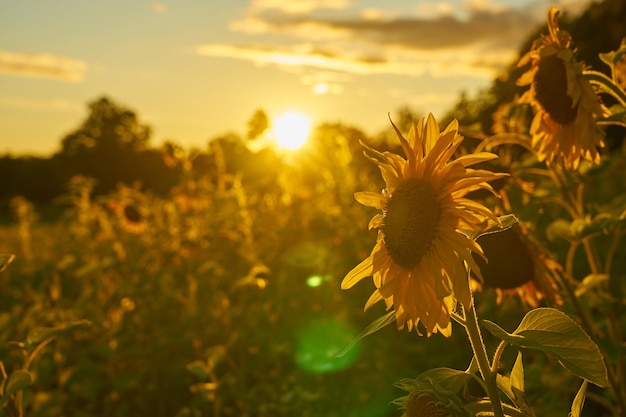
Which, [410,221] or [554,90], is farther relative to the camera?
[554,90]

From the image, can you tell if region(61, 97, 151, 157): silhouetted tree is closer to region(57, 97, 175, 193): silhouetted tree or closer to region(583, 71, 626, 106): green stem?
region(57, 97, 175, 193): silhouetted tree

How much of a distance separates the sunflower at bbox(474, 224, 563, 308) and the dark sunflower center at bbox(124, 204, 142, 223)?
4903mm

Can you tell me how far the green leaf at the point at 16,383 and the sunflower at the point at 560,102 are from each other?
160cm

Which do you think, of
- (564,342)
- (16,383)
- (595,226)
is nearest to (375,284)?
(564,342)

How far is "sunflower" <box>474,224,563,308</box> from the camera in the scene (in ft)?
6.82

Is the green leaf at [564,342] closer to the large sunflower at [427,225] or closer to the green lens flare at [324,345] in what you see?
the large sunflower at [427,225]

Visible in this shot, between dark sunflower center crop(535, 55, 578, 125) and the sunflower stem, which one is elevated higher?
dark sunflower center crop(535, 55, 578, 125)

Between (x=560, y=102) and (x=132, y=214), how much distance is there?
16.8ft

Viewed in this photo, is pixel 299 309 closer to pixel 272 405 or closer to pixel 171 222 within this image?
pixel 272 405

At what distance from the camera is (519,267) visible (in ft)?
6.91

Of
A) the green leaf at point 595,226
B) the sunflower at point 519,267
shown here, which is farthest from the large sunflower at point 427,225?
the green leaf at point 595,226

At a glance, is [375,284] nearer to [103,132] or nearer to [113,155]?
[113,155]

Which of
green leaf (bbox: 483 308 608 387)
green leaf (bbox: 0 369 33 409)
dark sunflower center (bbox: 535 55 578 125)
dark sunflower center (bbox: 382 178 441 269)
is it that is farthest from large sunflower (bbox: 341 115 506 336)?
green leaf (bbox: 0 369 33 409)

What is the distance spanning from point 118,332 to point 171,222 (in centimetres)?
141
